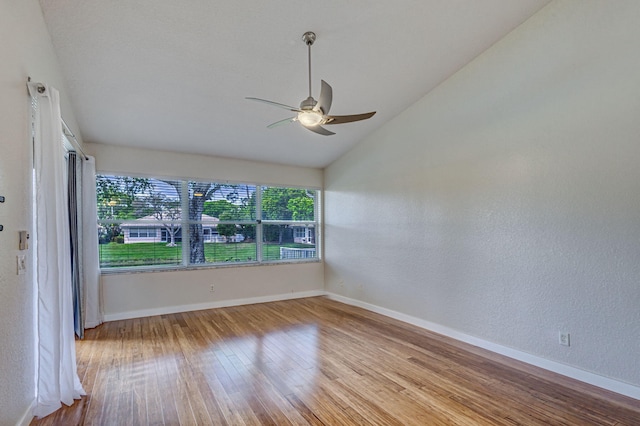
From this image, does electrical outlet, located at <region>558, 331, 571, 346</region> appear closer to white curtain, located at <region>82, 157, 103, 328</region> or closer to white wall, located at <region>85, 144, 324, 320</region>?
white wall, located at <region>85, 144, 324, 320</region>

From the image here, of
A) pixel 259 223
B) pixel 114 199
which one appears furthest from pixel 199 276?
pixel 114 199

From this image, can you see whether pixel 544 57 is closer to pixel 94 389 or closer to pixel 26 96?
pixel 26 96

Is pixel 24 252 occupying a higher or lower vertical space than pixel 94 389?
higher

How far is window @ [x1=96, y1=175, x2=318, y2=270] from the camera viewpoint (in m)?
4.65

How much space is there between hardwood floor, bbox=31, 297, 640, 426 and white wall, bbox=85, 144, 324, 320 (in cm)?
56

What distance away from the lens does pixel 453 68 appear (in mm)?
3775

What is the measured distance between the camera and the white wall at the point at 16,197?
1.81m

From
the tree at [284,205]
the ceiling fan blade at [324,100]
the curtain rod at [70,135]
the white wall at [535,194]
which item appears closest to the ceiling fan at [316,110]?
the ceiling fan blade at [324,100]

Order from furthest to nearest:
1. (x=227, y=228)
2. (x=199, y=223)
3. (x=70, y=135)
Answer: (x=227, y=228) → (x=199, y=223) → (x=70, y=135)

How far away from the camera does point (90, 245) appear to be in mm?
4227

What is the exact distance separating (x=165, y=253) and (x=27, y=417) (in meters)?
2.96

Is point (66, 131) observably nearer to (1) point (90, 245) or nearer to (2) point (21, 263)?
(2) point (21, 263)

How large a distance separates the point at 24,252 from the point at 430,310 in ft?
13.1

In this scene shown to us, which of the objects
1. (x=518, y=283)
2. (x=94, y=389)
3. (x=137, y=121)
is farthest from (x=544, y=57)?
(x=94, y=389)
